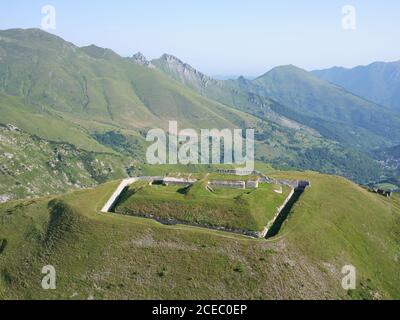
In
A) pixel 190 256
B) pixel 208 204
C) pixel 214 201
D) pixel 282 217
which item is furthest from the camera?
pixel 214 201

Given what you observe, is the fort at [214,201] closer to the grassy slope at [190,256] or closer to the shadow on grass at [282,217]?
the shadow on grass at [282,217]

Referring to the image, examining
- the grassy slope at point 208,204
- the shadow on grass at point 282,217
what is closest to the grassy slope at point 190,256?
the shadow on grass at point 282,217

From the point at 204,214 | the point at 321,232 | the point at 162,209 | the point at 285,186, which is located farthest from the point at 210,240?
the point at 285,186

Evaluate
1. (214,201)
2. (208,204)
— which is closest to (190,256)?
(208,204)

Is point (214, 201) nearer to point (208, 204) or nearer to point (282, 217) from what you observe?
point (208, 204)

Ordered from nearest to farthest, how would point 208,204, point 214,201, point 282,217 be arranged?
point 208,204 < point 282,217 < point 214,201

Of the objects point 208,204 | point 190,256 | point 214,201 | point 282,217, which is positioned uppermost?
point 214,201

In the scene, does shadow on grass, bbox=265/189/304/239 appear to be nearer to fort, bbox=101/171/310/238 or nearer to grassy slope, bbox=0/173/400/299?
fort, bbox=101/171/310/238
